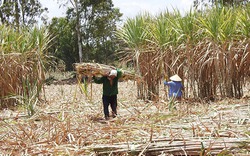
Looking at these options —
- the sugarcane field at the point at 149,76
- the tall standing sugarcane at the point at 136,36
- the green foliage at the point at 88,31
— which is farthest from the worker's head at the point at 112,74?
the green foliage at the point at 88,31

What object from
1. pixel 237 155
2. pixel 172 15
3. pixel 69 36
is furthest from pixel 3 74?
pixel 69 36

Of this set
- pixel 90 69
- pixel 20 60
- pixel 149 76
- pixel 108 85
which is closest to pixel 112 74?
pixel 108 85

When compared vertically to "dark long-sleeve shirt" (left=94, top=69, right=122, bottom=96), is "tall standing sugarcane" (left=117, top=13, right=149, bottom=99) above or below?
above

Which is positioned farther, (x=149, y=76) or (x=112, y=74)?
(x=149, y=76)

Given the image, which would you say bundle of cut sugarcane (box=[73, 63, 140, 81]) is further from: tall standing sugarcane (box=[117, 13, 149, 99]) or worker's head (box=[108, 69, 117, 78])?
tall standing sugarcane (box=[117, 13, 149, 99])

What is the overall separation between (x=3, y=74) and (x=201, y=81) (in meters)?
4.35

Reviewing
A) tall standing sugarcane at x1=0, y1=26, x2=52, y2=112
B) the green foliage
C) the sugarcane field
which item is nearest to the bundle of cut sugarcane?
the sugarcane field

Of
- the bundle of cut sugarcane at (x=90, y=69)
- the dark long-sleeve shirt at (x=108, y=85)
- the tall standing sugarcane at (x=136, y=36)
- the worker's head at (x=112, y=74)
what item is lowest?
the dark long-sleeve shirt at (x=108, y=85)

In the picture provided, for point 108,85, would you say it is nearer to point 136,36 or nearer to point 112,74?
point 112,74

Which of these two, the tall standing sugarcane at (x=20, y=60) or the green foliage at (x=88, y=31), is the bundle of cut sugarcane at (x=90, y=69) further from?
the green foliage at (x=88, y=31)

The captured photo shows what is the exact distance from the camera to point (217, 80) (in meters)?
8.77

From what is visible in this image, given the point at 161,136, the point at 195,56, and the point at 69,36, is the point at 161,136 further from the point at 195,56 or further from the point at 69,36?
the point at 69,36

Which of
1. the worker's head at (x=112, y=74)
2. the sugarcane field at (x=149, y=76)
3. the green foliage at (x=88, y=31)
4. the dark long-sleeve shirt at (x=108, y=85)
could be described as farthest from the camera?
the green foliage at (x=88, y=31)

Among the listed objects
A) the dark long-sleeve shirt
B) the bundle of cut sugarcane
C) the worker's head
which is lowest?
the dark long-sleeve shirt
